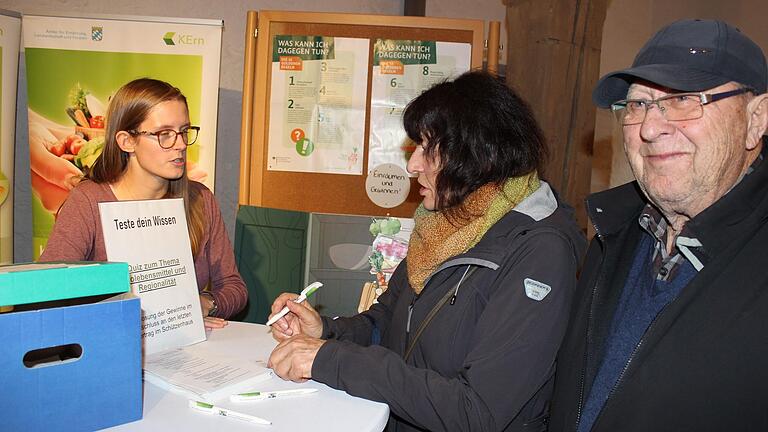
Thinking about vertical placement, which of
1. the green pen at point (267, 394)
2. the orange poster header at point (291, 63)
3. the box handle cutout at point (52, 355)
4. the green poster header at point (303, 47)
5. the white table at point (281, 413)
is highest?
the green poster header at point (303, 47)

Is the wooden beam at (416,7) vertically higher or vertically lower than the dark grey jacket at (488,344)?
higher

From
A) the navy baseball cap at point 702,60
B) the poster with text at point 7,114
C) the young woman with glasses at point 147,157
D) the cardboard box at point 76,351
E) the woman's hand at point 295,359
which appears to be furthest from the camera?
the poster with text at point 7,114

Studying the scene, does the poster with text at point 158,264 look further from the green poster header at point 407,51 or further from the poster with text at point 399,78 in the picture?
the green poster header at point 407,51

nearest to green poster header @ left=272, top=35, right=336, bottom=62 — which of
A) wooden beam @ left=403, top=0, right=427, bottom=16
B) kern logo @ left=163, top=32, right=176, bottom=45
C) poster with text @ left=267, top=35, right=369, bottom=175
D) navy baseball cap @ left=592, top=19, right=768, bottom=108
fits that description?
poster with text @ left=267, top=35, right=369, bottom=175

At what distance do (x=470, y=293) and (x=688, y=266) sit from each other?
1.52 feet

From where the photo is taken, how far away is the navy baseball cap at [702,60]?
1.21 m

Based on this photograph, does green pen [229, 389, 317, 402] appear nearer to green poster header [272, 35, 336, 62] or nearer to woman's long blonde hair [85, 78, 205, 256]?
woman's long blonde hair [85, 78, 205, 256]

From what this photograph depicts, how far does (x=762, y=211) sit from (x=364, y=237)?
67.7 inches

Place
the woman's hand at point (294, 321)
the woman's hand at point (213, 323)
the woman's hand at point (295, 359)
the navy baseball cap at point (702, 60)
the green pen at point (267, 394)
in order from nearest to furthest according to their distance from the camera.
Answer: the navy baseball cap at point (702, 60)
the green pen at point (267, 394)
the woman's hand at point (295, 359)
the woman's hand at point (294, 321)
the woman's hand at point (213, 323)

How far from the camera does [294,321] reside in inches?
70.5

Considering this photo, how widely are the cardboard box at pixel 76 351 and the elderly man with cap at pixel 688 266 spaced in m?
0.92

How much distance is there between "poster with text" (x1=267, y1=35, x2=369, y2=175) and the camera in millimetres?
3385

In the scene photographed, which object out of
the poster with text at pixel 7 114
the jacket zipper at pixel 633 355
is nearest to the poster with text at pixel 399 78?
the poster with text at pixel 7 114

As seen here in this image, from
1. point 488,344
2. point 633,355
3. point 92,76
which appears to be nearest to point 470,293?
point 488,344
